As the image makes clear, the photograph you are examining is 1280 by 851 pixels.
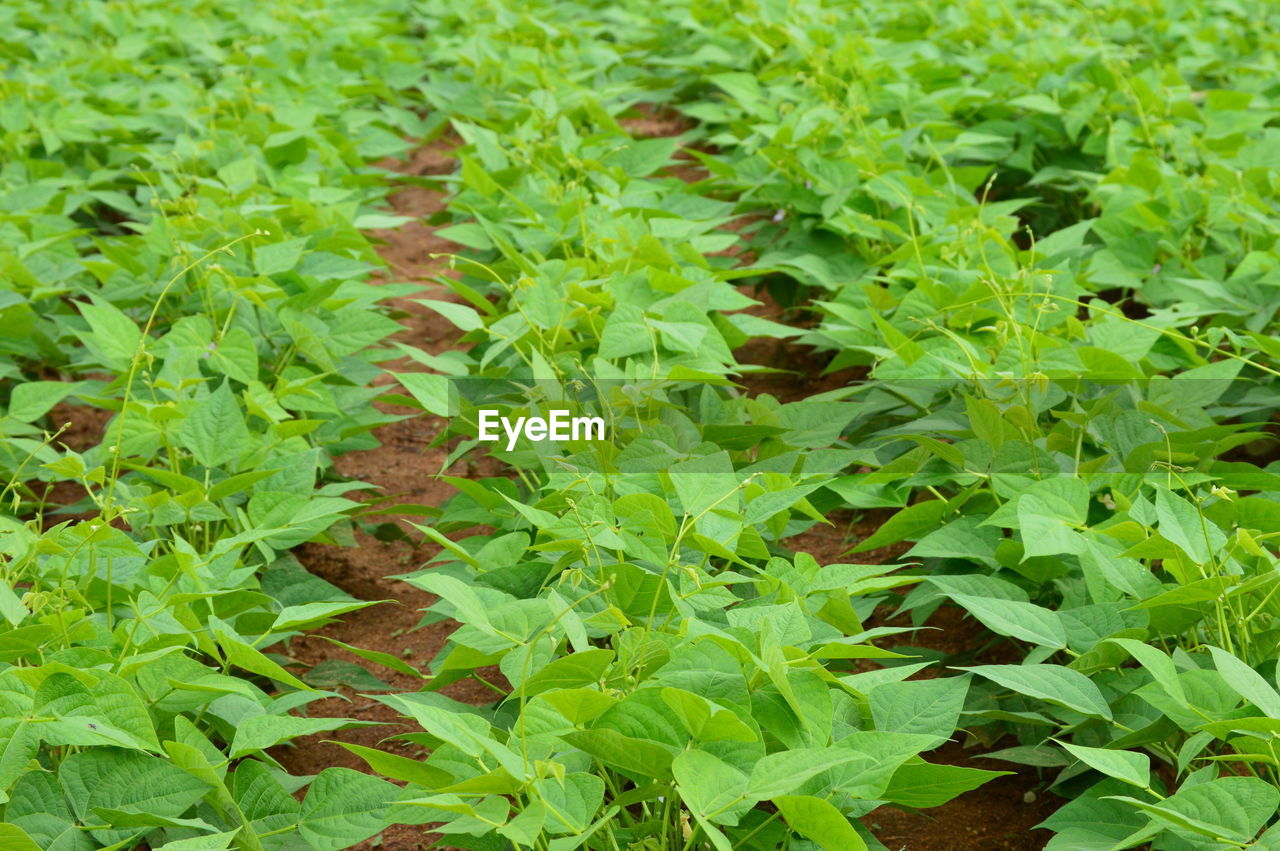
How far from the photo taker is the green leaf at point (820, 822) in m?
1.36

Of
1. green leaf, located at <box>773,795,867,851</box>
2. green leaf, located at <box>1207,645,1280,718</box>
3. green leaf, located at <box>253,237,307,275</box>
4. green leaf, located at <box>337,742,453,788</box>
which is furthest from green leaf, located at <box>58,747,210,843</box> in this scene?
green leaf, located at <box>253,237,307,275</box>

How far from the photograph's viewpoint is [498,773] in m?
1.33

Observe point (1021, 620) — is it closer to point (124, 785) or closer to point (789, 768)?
point (789, 768)

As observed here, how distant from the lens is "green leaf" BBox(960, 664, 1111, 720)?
1.56m

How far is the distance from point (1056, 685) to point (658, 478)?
75 centimetres

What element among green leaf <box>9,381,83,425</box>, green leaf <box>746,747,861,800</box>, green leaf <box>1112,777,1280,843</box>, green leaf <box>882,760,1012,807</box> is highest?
green leaf <box>746,747,861,800</box>

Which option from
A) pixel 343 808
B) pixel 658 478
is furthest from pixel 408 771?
pixel 658 478

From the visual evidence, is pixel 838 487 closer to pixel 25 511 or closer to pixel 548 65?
pixel 25 511

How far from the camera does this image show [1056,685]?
5.26 feet

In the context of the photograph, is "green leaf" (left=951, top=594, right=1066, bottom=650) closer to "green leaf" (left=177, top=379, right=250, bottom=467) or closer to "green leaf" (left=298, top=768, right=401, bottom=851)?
"green leaf" (left=298, top=768, right=401, bottom=851)

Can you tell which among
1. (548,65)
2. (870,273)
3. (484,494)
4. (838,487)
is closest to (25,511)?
(484,494)

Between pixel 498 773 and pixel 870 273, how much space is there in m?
2.13

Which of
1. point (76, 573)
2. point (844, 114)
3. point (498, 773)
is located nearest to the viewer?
point (498, 773)

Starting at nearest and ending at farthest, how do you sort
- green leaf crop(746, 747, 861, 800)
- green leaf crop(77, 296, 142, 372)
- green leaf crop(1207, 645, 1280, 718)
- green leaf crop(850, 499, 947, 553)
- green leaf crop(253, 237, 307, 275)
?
green leaf crop(746, 747, 861, 800) < green leaf crop(1207, 645, 1280, 718) < green leaf crop(850, 499, 947, 553) < green leaf crop(77, 296, 142, 372) < green leaf crop(253, 237, 307, 275)
